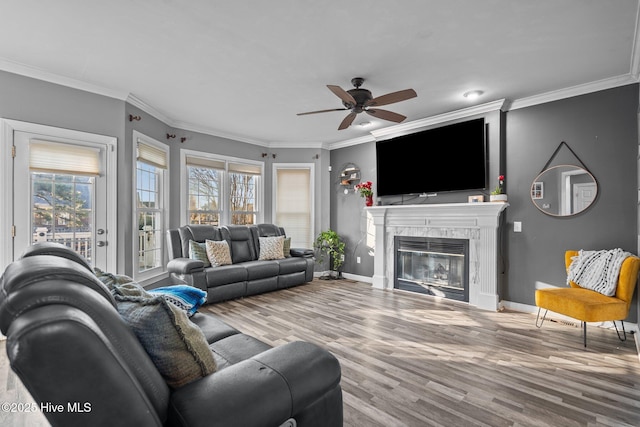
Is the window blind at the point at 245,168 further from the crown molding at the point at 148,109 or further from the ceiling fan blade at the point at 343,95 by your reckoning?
the ceiling fan blade at the point at 343,95

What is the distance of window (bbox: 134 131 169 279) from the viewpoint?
4363 millimetres

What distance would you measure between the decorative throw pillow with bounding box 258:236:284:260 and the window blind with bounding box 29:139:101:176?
8.57ft

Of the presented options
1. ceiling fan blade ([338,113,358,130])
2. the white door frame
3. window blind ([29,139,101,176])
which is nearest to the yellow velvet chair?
ceiling fan blade ([338,113,358,130])

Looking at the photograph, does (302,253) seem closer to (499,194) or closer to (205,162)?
(205,162)

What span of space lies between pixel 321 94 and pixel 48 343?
372 cm

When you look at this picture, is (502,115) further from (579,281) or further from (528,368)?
(528,368)

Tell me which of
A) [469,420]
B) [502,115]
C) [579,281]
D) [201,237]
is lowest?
[469,420]

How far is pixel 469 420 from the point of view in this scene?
1.92m

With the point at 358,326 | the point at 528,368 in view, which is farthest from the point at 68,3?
the point at 528,368

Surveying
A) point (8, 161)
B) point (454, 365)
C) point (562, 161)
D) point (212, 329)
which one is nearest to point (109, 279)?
point (212, 329)

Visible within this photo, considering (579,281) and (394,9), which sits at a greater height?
(394,9)

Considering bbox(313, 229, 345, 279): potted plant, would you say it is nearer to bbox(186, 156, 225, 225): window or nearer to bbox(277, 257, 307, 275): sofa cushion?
bbox(277, 257, 307, 275): sofa cushion

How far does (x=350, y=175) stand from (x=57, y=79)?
14.7ft

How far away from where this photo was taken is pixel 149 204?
4707 millimetres
